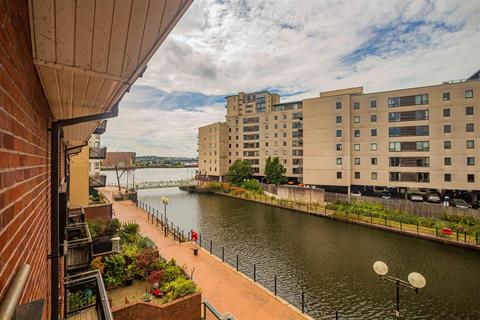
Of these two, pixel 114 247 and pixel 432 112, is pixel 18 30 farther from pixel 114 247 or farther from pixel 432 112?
pixel 432 112

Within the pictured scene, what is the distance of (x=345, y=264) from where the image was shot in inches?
547

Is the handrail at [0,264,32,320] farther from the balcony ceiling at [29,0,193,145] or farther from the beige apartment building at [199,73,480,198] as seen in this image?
the beige apartment building at [199,73,480,198]

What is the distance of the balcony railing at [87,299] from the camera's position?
4.43m

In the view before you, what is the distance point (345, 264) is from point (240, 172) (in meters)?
31.0

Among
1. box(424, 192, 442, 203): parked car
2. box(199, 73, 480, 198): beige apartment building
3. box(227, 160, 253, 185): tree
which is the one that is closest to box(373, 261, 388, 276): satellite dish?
box(424, 192, 442, 203): parked car

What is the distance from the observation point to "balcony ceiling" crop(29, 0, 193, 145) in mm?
1497

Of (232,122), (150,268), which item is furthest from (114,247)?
(232,122)

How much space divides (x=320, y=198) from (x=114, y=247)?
2342cm

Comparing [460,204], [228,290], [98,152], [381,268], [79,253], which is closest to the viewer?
[381,268]

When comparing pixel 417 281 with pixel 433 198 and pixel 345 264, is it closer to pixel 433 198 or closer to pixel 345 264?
pixel 345 264

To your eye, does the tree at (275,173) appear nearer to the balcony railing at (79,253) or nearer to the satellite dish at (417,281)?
the satellite dish at (417,281)

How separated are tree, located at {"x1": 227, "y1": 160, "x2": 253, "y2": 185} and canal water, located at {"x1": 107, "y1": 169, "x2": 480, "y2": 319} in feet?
66.0

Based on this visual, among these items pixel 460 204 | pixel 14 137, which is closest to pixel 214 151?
pixel 460 204

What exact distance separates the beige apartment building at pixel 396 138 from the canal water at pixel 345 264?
39.2ft
